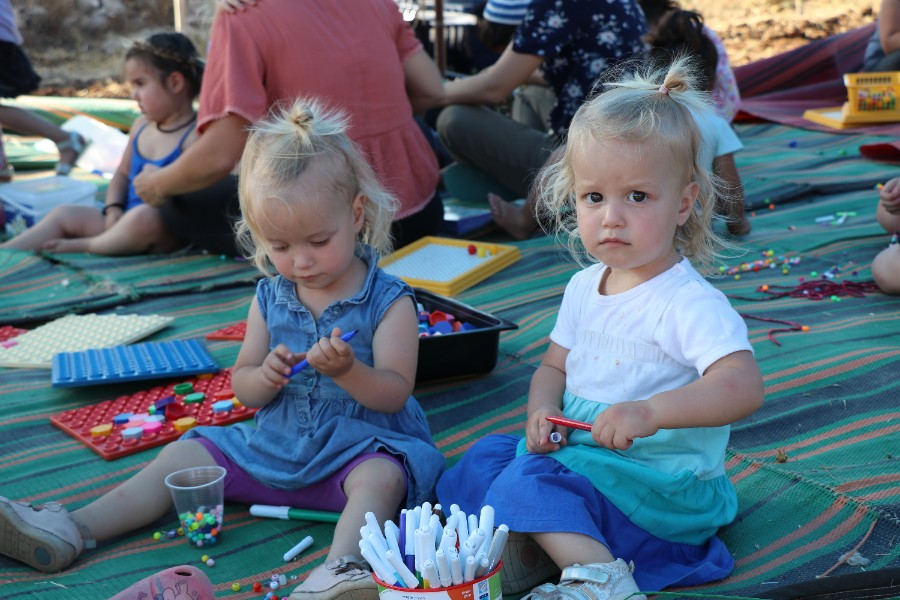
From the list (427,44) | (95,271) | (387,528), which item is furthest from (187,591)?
(427,44)

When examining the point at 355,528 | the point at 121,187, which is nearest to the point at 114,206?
the point at 121,187

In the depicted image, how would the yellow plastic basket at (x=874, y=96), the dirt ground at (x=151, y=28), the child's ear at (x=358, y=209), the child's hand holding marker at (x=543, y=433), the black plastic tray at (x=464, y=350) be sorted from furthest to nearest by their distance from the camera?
the dirt ground at (x=151, y=28) → the yellow plastic basket at (x=874, y=96) → the black plastic tray at (x=464, y=350) → the child's ear at (x=358, y=209) → the child's hand holding marker at (x=543, y=433)

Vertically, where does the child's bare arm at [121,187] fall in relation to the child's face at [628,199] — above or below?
below

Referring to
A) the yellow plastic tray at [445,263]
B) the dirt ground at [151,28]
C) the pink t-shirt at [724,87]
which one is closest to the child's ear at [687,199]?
the yellow plastic tray at [445,263]

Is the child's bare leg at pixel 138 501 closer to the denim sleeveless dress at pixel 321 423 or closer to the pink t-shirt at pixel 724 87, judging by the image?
the denim sleeveless dress at pixel 321 423

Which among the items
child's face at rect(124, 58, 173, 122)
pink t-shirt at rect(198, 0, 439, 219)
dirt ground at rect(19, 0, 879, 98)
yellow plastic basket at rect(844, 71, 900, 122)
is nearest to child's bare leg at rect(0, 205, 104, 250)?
child's face at rect(124, 58, 173, 122)

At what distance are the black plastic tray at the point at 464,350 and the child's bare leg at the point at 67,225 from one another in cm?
206

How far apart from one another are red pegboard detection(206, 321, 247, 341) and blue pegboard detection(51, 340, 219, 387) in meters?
0.16

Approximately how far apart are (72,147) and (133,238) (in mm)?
1648

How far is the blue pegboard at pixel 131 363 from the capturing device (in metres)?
2.27

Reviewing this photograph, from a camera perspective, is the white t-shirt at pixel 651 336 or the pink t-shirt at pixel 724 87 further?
the pink t-shirt at pixel 724 87

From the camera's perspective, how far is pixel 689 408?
1.30 m

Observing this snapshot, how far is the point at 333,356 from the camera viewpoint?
154 centimetres

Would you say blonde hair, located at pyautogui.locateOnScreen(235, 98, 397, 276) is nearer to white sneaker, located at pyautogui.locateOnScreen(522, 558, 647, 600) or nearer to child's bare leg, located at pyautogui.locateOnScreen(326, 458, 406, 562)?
child's bare leg, located at pyautogui.locateOnScreen(326, 458, 406, 562)
